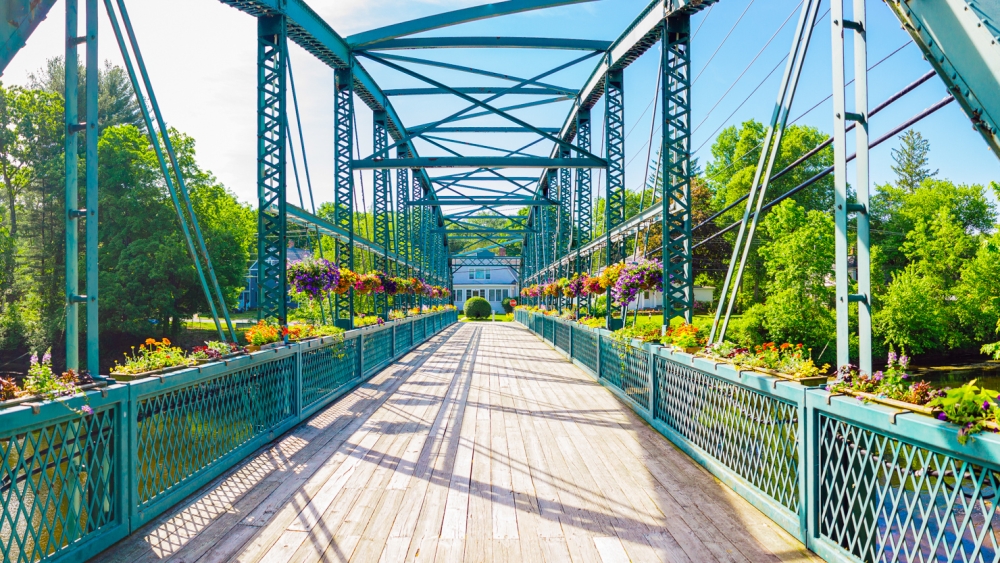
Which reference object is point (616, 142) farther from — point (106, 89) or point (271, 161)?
point (106, 89)

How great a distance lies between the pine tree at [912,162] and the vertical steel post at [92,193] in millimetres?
57349

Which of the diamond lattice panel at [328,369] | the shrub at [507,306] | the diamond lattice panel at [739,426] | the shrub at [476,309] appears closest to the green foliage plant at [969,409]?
the diamond lattice panel at [739,426]

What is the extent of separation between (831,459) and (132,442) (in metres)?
3.82

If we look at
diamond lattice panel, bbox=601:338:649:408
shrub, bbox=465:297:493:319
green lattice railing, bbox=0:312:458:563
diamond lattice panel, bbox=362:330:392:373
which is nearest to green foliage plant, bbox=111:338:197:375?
green lattice railing, bbox=0:312:458:563

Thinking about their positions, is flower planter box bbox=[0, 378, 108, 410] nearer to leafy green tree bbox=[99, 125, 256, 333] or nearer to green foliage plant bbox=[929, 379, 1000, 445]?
green foliage plant bbox=[929, 379, 1000, 445]

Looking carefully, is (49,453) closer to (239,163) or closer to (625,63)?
(625,63)

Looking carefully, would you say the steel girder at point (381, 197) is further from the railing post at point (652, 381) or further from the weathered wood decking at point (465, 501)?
the railing post at point (652, 381)

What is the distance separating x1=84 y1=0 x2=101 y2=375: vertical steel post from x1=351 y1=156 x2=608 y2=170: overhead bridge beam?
28.3ft

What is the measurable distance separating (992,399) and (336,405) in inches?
261

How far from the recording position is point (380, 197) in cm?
1708

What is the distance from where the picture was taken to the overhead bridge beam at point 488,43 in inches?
475

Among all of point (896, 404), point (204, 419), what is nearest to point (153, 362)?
point (204, 419)

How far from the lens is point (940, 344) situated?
86.6 feet

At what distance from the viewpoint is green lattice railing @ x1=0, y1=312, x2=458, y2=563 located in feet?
9.23
